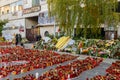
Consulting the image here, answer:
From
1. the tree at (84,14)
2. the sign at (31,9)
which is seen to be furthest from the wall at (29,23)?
the tree at (84,14)

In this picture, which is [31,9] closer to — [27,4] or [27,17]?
[27,4]

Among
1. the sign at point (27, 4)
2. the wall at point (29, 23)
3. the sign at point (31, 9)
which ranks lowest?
the wall at point (29, 23)

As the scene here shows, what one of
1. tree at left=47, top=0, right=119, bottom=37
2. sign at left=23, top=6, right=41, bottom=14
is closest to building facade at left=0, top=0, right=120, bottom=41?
sign at left=23, top=6, right=41, bottom=14

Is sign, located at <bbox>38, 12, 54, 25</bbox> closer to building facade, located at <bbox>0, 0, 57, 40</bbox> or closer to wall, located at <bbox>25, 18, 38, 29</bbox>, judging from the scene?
building facade, located at <bbox>0, 0, 57, 40</bbox>

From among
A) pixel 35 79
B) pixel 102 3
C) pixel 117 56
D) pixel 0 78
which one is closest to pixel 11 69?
pixel 0 78

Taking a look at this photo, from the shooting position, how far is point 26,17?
169 ft

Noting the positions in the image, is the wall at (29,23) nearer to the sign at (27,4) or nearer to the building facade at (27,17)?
the building facade at (27,17)

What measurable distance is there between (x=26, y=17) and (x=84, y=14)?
27628 mm

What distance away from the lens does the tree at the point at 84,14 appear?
24.5 metres

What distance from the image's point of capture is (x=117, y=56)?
61.8 ft

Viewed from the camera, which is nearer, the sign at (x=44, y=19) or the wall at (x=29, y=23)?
the sign at (x=44, y=19)

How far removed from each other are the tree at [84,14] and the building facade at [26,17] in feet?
49.5

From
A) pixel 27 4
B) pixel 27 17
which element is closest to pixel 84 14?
pixel 27 4

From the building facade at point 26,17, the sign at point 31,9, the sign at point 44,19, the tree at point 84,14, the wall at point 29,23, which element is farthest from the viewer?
the wall at point 29,23
